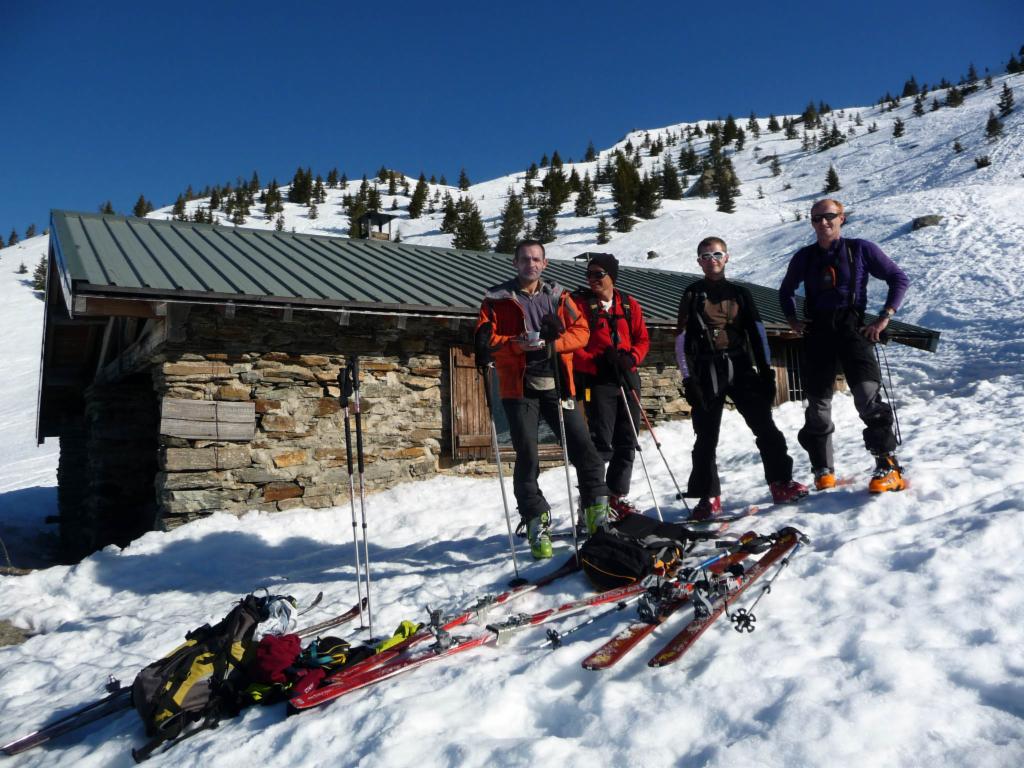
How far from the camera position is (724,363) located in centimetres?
450

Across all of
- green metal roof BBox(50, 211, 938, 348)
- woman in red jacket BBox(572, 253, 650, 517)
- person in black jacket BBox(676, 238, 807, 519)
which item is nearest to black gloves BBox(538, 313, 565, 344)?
woman in red jacket BBox(572, 253, 650, 517)

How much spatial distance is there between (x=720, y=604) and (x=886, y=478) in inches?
71.6

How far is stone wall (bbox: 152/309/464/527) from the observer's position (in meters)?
7.18

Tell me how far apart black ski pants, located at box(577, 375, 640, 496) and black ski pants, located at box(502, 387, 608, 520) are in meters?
0.35

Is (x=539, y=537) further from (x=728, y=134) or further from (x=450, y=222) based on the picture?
(x=728, y=134)

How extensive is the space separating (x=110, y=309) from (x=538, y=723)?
6450 millimetres

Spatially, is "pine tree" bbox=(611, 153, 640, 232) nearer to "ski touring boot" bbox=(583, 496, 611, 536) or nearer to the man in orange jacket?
the man in orange jacket

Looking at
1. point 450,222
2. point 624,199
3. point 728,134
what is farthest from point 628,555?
point 728,134

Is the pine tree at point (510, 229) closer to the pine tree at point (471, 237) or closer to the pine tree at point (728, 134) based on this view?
the pine tree at point (471, 237)

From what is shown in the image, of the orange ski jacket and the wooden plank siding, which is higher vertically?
the orange ski jacket

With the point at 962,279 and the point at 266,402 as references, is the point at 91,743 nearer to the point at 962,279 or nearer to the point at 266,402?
the point at 266,402

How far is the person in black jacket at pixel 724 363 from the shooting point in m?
4.50

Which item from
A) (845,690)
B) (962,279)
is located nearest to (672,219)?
(962,279)

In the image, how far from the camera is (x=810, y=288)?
14.3 ft
